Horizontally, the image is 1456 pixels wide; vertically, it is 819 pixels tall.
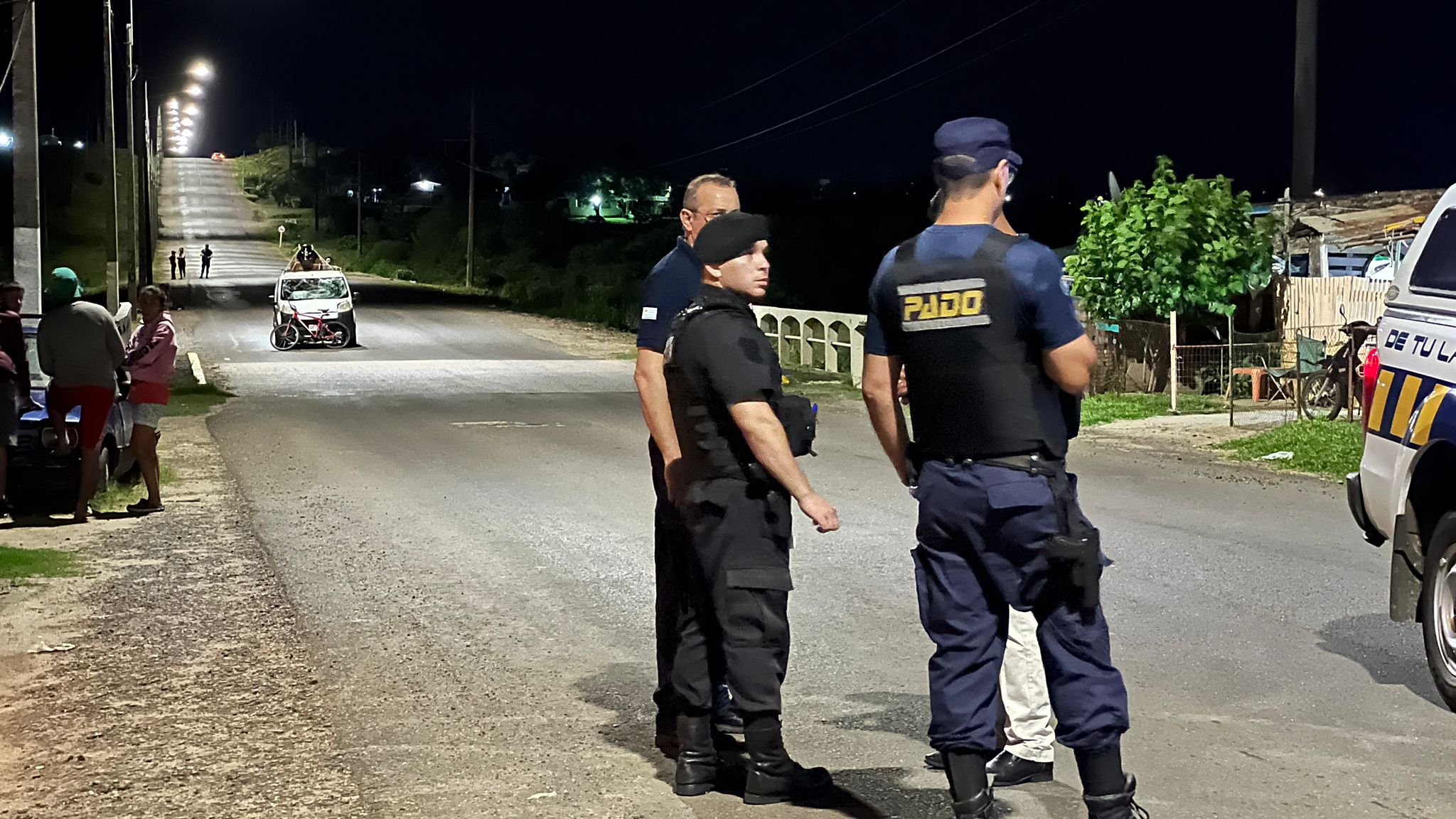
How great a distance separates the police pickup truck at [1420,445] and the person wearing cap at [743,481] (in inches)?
111

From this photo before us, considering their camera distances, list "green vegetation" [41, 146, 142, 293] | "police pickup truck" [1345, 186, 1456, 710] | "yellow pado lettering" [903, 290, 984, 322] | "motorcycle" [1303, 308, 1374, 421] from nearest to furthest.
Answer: "yellow pado lettering" [903, 290, 984, 322] → "police pickup truck" [1345, 186, 1456, 710] → "motorcycle" [1303, 308, 1374, 421] → "green vegetation" [41, 146, 142, 293]

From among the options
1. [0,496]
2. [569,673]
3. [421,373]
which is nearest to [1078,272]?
[421,373]

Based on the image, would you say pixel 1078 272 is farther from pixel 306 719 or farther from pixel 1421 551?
pixel 306 719

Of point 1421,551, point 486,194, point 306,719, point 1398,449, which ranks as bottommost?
point 306,719

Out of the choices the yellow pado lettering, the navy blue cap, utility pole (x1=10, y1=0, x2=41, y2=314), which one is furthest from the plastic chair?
the yellow pado lettering

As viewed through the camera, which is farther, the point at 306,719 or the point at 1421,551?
the point at 1421,551

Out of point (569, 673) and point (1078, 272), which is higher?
point (1078, 272)

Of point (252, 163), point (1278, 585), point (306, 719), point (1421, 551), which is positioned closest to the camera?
point (306, 719)

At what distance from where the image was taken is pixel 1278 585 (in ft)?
28.8

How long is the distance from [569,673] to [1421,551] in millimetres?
3597

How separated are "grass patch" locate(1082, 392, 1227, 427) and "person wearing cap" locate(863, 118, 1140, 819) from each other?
14.1m

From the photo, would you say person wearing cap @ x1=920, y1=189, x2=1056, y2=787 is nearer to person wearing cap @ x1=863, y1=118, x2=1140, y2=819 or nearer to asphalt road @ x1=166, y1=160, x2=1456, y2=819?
asphalt road @ x1=166, y1=160, x2=1456, y2=819

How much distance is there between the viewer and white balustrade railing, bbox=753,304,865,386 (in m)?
25.5

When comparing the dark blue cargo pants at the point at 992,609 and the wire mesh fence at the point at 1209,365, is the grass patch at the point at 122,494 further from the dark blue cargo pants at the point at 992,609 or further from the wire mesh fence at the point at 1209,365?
the wire mesh fence at the point at 1209,365
